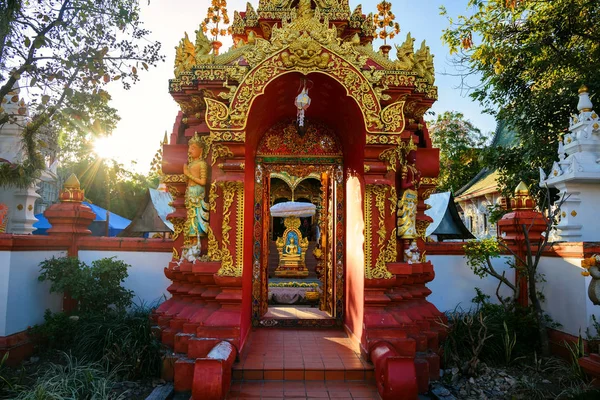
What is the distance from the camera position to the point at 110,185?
29.3m

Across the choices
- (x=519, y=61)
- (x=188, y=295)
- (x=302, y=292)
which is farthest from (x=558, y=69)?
(x=188, y=295)

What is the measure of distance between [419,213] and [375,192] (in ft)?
4.22

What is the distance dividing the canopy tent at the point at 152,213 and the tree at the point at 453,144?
13632mm

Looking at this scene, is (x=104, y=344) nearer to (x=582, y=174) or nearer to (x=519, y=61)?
(x=582, y=174)

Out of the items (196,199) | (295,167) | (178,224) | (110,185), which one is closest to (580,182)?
(295,167)

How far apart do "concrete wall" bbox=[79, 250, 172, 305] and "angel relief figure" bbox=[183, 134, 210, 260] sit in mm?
1912

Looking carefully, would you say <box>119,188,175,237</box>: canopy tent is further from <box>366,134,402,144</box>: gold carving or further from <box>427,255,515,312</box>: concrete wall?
<box>366,134,402,144</box>: gold carving

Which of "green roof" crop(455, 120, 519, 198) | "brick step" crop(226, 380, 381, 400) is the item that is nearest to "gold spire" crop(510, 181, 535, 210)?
"brick step" crop(226, 380, 381, 400)

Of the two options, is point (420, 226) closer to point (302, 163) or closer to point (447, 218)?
point (302, 163)

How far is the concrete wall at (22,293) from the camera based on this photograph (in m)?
5.49

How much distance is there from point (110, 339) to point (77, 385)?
0.94 m

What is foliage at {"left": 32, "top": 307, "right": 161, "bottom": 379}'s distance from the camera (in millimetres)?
4902

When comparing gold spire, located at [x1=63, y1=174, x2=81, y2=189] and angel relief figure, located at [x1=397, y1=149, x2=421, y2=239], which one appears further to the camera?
gold spire, located at [x1=63, y1=174, x2=81, y2=189]

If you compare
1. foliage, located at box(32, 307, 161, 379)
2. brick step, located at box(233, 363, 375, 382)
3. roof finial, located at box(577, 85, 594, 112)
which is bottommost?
brick step, located at box(233, 363, 375, 382)
